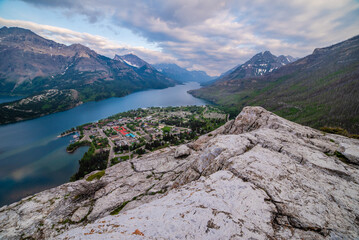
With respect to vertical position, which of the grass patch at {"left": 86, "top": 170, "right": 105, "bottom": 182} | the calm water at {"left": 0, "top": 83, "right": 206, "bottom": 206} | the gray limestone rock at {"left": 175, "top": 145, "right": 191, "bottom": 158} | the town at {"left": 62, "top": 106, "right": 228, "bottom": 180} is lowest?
the calm water at {"left": 0, "top": 83, "right": 206, "bottom": 206}

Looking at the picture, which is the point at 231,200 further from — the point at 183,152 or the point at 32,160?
the point at 32,160

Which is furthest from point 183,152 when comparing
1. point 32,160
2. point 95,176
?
point 32,160

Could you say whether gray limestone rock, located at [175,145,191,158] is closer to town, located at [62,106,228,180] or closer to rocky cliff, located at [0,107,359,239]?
rocky cliff, located at [0,107,359,239]

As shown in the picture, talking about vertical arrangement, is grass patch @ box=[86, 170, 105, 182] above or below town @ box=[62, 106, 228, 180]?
above

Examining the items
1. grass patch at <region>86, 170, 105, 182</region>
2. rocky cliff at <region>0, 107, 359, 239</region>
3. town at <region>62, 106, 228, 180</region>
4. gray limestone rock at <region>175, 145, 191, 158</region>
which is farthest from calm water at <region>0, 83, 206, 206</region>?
gray limestone rock at <region>175, 145, 191, 158</region>

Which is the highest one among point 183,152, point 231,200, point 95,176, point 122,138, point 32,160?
point 231,200

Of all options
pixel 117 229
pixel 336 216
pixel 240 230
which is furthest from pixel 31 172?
pixel 336 216

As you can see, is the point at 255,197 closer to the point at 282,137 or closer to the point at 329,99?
the point at 282,137

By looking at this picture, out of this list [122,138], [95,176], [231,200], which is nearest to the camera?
[231,200]
